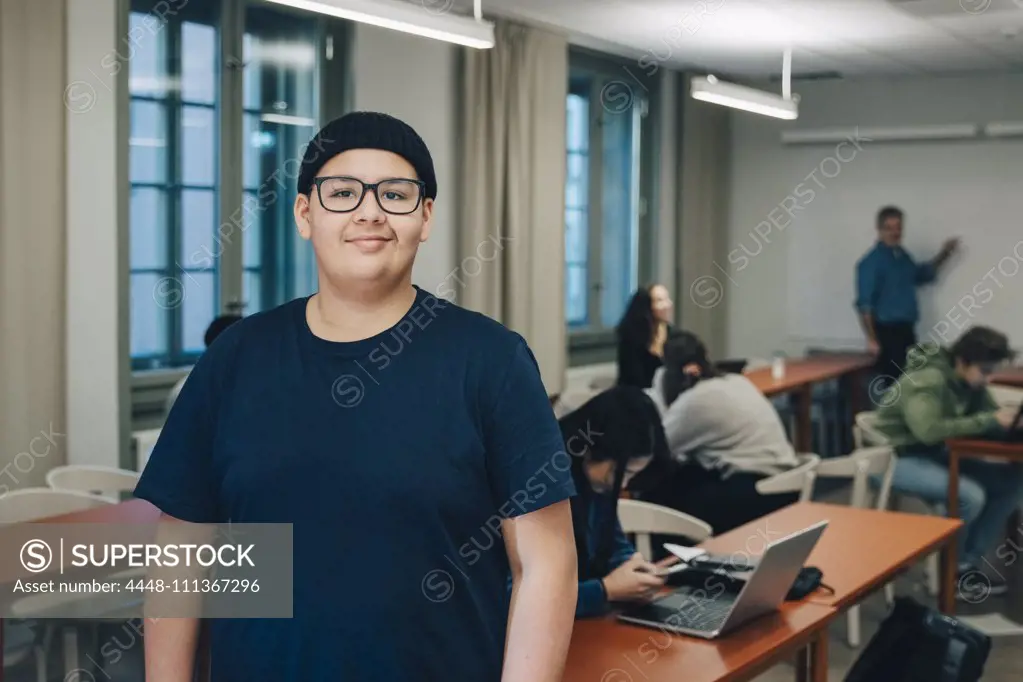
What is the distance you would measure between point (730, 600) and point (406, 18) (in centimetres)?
280

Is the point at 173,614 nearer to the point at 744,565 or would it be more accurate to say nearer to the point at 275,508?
the point at 275,508

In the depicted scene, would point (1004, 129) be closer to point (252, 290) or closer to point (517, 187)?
point (517, 187)

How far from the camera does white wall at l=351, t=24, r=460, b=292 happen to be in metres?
6.62

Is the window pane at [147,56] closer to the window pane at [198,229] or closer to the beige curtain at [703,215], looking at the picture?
the window pane at [198,229]

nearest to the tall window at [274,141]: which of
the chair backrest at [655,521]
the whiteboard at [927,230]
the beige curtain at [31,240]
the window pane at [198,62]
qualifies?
the window pane at [198,62]

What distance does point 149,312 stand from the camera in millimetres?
5527

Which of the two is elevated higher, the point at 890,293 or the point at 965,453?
the point at 890,293

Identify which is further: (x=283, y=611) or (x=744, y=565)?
(x=744, y=565)

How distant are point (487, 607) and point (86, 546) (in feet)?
7.05

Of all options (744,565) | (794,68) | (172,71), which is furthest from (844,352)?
(744,565)

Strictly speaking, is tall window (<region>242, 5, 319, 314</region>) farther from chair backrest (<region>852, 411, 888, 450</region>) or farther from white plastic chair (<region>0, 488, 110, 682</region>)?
chair backrest (<region>852, 411, 888, 450</region>)

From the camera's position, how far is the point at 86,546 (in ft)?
11.0

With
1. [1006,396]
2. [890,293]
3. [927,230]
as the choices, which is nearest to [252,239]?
[1006,396]

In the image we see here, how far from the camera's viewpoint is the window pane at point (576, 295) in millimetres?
8805
